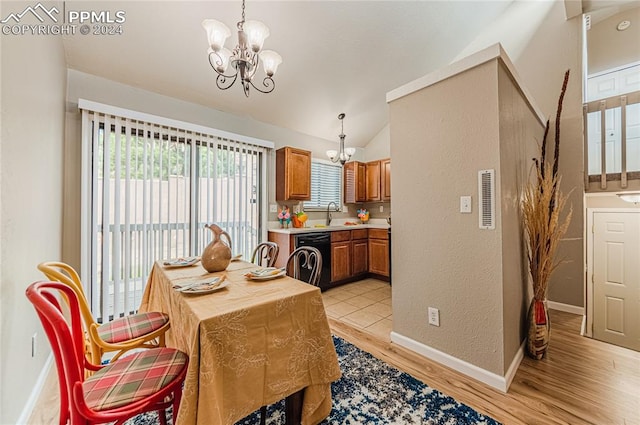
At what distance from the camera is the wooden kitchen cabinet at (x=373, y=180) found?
16.4 feet

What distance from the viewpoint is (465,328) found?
1.86 metres

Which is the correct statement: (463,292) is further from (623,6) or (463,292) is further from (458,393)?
(623,6)

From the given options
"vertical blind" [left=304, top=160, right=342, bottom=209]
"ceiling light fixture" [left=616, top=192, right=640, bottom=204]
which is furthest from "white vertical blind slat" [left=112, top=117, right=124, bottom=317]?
"ceiling light fixture" [left=616, top=192, right=640, bottom=204]

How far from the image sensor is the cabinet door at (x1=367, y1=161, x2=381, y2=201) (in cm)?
499

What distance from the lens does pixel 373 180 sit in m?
5.09

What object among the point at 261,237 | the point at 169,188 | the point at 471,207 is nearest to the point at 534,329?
the point at 471,207

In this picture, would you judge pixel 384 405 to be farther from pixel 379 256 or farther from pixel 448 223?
pixel 379 256

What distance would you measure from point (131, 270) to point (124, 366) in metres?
1.98

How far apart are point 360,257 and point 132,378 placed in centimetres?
376

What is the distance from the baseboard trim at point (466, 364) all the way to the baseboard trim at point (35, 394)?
8.35ft

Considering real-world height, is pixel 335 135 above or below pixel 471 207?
above

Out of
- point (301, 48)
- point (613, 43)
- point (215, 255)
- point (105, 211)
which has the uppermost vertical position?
point (613, 43)

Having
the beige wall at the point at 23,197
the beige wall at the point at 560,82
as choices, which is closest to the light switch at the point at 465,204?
the beige wall at the point at 560,82

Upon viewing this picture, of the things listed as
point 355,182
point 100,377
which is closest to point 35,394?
point 100,377
